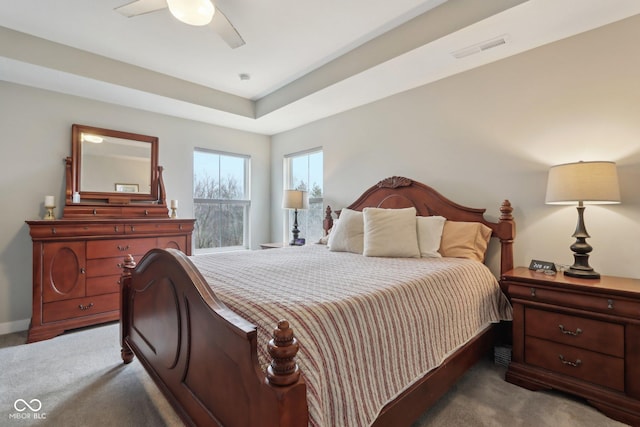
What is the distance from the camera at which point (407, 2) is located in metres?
2.21

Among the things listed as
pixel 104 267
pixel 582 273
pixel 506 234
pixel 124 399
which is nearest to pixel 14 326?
pixel 104 267

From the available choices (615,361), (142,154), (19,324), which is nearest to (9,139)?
(142,154)

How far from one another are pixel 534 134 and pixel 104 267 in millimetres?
4159

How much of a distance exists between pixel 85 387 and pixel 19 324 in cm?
178

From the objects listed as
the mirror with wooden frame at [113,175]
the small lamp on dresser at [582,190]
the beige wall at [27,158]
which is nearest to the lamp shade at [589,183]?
the small lamp on dresser at [582,190]

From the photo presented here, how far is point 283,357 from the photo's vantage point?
809 mm

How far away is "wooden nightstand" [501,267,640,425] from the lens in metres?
1.65

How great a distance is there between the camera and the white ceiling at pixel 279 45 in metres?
2.14

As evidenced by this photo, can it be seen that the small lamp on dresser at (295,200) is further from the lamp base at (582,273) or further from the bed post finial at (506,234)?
the lamp base at (582,273)

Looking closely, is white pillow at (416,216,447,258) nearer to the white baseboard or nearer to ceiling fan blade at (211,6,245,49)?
ceiling fan blade at (211,6,245,49)

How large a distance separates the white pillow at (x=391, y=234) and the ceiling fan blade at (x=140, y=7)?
2.17m

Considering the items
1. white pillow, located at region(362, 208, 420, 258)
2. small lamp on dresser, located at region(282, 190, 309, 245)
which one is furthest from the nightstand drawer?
small lamp on dresser, located at region(282, 190, 309, 245)

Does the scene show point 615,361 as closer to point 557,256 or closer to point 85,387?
point 557,256

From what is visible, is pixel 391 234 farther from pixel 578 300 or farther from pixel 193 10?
pixel 193 10
